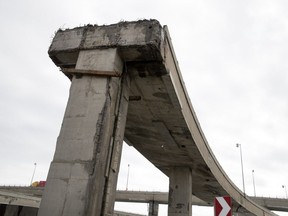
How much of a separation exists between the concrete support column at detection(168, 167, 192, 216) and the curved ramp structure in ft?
0.71

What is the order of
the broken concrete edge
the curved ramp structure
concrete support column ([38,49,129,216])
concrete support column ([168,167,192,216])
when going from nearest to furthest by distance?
1. concrete support column ([38,49,129,216])
2. the broken concrete edge
3. the curved ramp structure
4. concrete support column ([168,167,192,216])

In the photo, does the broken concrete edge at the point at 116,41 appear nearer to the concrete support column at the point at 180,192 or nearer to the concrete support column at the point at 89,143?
the concrete support column at the point at 89,143

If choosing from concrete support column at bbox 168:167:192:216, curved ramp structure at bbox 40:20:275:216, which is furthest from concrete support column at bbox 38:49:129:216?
concrete support column at bbox 168:167:192:216

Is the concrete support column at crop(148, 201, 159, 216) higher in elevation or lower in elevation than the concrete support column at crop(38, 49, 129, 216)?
higher

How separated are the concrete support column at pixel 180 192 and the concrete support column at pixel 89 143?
1004 cm

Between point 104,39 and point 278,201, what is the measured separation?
5214 centimetres

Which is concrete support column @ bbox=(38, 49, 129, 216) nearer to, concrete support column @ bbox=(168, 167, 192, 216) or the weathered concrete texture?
concrete support column @ bbox=(168, 167, 192, 216)

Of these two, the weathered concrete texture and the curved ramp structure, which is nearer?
the curved ramp structure

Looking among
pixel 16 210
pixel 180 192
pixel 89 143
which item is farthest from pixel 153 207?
pixel 89 143

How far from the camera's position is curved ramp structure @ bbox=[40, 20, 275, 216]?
6.48 m

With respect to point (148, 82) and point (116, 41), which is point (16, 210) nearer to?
point (148, 82)

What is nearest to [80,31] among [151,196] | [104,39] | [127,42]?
[104,39]

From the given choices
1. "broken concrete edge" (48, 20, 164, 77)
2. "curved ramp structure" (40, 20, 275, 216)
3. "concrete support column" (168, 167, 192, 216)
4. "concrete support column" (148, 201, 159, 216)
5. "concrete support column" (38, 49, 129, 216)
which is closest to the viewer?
"concrete support column" (38, 49, 129, 216)

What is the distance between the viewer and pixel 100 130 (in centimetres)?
565
